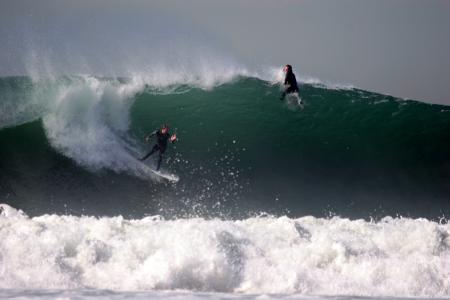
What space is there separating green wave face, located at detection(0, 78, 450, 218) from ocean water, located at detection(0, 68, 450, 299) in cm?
4

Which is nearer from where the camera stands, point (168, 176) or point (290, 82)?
point (168, 176)

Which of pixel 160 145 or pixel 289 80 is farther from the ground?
pixel 289 80

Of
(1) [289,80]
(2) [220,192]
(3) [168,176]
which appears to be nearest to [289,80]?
(1) [289,80]

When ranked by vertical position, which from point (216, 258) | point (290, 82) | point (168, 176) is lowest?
point (216, 258)

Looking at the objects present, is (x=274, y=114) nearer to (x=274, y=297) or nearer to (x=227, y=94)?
(x=227, y=94)

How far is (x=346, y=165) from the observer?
1505cm

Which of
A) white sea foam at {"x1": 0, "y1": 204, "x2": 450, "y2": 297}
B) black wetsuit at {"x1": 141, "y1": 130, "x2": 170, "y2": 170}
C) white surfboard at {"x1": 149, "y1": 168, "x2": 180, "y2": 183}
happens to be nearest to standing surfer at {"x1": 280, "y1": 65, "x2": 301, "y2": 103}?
black wetsuit at {"x1": 141, "y1": 130, "x2": 170, "y2": 170}

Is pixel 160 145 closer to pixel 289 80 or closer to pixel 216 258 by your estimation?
pixel 289 80

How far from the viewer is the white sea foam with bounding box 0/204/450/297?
672cm

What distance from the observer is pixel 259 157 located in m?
14.7

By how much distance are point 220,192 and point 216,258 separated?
5.45 m

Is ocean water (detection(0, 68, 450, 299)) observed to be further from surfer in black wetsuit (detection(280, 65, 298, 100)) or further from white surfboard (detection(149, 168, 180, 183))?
surfer in black wetsuit (detection(280, 65, 298, 100))

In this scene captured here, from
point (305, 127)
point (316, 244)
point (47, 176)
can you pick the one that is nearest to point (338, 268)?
point (316, 244)

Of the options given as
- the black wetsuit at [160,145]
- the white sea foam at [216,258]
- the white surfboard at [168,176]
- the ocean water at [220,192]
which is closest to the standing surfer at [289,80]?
the ocean water at [220,192]
